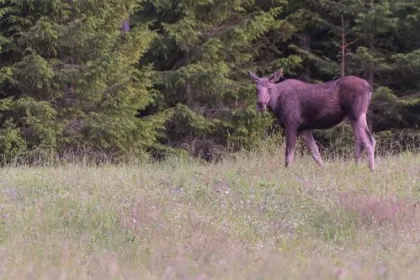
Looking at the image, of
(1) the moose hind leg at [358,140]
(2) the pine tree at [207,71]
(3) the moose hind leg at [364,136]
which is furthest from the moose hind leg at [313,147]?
(2) the pine tree at [207,71]

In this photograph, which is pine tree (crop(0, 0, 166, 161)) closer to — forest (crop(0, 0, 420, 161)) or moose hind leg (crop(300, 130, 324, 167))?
forest (crop(0, 0, 420, 161))

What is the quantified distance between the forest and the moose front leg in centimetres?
466

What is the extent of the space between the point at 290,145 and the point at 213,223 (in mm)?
5394

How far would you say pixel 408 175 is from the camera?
1278 cm

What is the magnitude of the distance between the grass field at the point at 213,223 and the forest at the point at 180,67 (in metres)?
6.11

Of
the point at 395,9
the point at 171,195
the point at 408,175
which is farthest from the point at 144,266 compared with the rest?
the point at 395,9

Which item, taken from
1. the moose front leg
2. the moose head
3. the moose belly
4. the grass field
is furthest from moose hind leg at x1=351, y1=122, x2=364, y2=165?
the moose head

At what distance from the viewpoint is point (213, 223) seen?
969 cm

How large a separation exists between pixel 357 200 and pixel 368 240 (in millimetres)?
1571

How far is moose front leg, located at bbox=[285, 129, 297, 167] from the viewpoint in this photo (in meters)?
14.7

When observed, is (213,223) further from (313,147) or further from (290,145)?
(313,147)

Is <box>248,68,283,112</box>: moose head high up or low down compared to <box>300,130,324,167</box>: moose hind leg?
up

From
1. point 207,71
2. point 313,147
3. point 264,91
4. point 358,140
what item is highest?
point 264,91

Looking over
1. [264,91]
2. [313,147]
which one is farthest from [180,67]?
[313,147]
